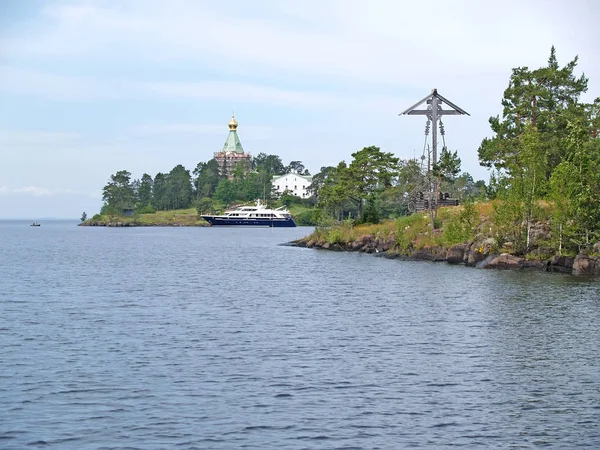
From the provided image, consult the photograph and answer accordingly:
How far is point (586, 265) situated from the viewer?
195 ft

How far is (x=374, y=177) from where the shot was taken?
11119cm

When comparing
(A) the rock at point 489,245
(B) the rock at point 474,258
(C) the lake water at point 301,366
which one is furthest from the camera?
(B) the rock at point 474,258

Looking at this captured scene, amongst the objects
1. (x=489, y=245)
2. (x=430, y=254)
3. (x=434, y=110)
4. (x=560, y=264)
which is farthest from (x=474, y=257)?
(x=434, y=110)

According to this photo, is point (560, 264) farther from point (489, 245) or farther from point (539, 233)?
point (489, 245)

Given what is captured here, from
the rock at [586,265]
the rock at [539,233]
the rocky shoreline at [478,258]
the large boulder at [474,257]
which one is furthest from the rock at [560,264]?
the large boulder at [474,257]

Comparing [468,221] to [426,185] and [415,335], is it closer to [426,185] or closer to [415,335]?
[426,185]

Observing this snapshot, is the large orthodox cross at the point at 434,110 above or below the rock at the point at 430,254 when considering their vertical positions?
above

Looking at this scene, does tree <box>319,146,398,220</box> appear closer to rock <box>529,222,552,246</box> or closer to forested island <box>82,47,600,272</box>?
forested island <box>82,47,600,272</box>

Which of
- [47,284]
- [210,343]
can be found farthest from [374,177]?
[210,343]

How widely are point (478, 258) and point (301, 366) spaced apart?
152 feet

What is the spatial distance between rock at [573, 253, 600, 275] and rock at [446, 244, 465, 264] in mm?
14348

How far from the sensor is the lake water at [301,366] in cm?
1973

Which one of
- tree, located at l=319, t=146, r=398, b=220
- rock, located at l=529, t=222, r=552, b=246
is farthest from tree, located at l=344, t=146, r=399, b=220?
rock, located at l=529, t=222, r=552, b=246

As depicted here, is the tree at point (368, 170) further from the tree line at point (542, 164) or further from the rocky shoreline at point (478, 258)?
the rocky shoreline at point (478, 258)
